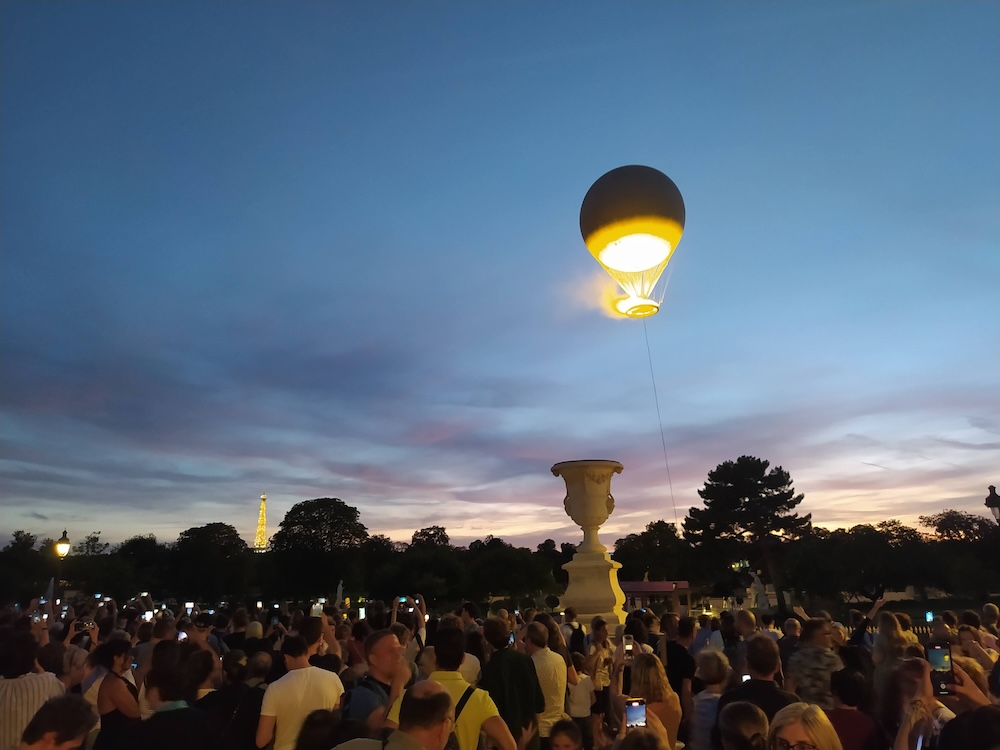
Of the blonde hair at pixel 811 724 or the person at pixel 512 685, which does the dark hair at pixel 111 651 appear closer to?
the person at pixel 512 685

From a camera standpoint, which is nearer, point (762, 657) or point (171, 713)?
point (171, 713)

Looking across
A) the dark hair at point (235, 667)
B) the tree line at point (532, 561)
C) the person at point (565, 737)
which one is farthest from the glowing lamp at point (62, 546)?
the tree line at point (532, 561)

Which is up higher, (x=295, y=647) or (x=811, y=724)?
(x=295, y=647)

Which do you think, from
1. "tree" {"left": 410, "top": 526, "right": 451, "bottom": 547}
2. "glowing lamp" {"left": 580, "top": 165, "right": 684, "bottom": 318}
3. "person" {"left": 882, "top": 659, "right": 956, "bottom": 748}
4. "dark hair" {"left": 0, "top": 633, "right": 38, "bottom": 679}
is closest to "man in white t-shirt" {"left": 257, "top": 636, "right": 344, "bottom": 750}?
"dark hair" {"left": 0, "top": 633, "right": 38, "bottom": 679}

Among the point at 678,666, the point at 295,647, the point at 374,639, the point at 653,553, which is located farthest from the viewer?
the point at 653,553

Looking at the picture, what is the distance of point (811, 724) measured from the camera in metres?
3.15

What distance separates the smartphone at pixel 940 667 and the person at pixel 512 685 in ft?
9.60

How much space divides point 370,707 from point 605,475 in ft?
41.1

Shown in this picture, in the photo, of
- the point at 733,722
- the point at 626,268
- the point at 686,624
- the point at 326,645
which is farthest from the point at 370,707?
the point at 626,268

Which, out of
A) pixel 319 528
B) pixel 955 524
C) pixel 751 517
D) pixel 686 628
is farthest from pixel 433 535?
pixel 686 628

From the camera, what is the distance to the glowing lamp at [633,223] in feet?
35.4

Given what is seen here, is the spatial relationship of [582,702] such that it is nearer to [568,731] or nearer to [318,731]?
[568,731]

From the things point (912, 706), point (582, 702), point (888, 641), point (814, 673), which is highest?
point (888, 641)

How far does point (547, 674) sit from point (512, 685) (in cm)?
89
